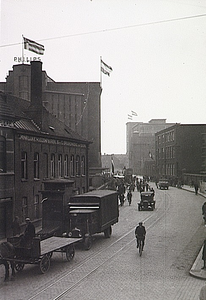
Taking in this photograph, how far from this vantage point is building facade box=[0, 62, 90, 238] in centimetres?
2208

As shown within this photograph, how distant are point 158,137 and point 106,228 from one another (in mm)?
74742

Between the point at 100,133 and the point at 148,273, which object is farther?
the point at 100,133

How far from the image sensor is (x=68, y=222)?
69.4ft

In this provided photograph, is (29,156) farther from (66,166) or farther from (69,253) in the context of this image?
(69,253)

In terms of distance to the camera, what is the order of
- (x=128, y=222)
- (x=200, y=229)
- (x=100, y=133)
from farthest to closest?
(x=100, y=133)
(x=128, y=222)
(x=200, y=229)

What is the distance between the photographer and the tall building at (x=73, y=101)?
5288 cm

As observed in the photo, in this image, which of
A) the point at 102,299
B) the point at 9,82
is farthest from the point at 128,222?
the point at 9,82

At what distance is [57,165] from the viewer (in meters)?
31.0

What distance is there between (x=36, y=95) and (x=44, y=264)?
17.4 m

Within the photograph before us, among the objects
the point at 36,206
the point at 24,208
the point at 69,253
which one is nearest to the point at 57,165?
the point at 36,206

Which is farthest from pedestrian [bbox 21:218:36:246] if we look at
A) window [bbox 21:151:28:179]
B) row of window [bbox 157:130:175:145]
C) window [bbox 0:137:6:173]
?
row of window [bbox 157:130:175:145]

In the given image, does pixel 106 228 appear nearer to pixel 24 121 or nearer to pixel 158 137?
pixel 24 121

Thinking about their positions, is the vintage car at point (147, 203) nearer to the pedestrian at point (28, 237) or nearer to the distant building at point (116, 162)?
the pedestrian at point (28, 237)

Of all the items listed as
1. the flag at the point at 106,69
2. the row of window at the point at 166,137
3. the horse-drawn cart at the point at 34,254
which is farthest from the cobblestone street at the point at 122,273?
the row of window at the point at 166,137
